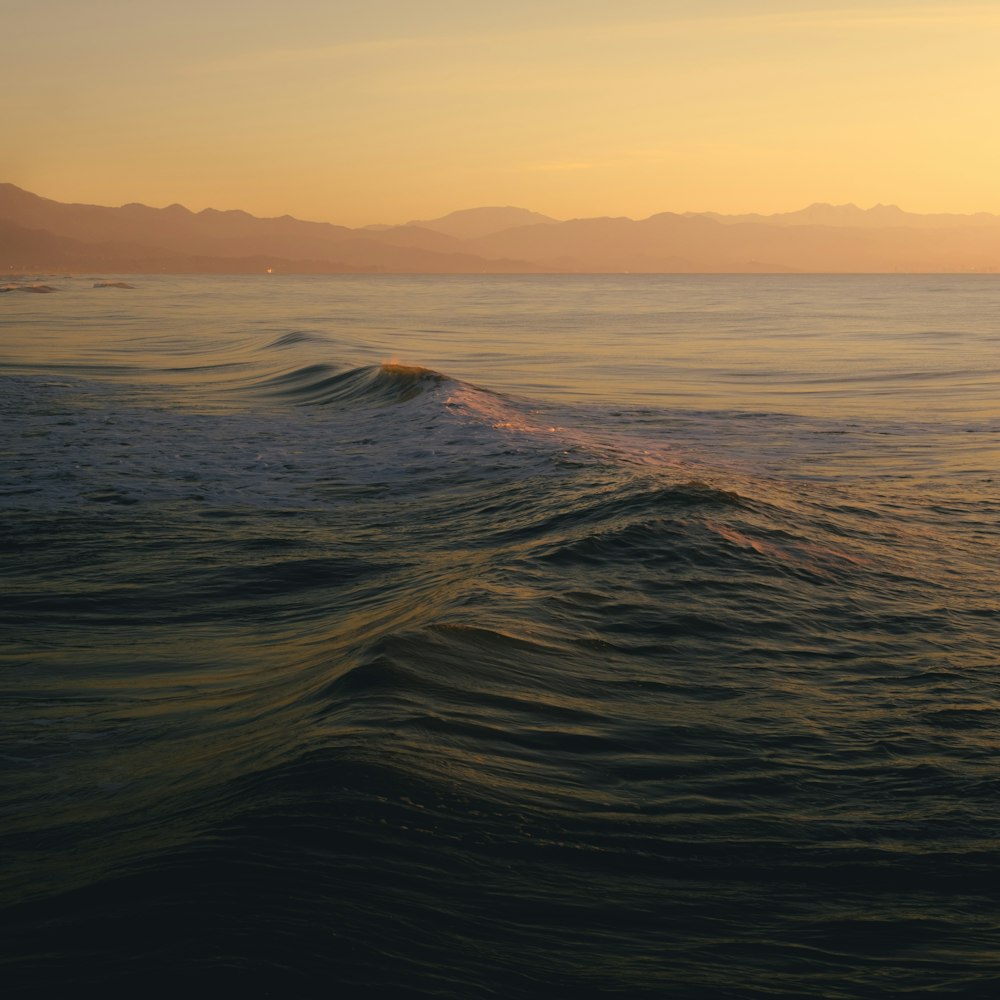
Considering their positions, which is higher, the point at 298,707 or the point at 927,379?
the point at 927,379

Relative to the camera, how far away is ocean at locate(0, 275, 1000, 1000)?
395 cm

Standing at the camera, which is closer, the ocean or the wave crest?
the ocean

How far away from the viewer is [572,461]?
576 inches

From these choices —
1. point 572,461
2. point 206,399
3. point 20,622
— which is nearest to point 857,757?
point 20,622

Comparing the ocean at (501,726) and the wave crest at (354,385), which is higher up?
the wave crest at (354,385)

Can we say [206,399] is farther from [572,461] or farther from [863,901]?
[863,901]

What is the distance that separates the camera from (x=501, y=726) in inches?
230

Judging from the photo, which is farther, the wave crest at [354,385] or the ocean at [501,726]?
the wave crest at [354,385]

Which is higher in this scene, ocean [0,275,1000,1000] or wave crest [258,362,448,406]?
wave crest [258,362,448,406]

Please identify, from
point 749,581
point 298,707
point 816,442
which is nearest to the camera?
point 298,707

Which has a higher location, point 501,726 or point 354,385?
point 354,385

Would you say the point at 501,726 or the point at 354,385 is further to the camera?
the point at 354,385

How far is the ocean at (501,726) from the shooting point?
3945mm

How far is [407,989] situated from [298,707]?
265 centimetres
